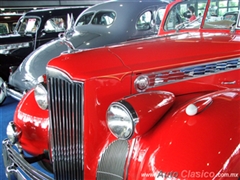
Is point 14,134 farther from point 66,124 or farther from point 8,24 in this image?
point 8,24

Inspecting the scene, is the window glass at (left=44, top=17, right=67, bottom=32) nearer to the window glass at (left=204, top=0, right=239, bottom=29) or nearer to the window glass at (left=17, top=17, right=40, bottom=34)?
the window glass at (left=17, top=17, right=40, bottom=34)

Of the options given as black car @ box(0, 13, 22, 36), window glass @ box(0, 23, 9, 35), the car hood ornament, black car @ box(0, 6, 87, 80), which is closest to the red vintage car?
the car hood ornament

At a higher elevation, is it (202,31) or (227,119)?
(202,31)

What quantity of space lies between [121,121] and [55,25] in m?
6.13

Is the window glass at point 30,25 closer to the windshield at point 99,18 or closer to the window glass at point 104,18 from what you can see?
the windshield at point 99,18

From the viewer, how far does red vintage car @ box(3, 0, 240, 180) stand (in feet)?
4.88

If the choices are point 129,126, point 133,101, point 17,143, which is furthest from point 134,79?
point 17,143

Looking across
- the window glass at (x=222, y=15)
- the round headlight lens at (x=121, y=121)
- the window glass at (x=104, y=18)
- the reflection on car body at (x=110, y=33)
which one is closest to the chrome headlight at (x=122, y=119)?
the round headlight lens at (x=121, y=121)

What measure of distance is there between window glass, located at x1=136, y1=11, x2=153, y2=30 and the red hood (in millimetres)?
3434

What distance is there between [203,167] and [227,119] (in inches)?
15.8

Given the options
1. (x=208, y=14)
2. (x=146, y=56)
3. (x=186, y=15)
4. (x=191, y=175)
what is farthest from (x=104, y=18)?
(x=191, y=175)

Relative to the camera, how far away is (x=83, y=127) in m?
1.80

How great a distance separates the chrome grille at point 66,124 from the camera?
1792 mm

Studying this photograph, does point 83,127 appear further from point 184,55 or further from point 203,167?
point 184,55
